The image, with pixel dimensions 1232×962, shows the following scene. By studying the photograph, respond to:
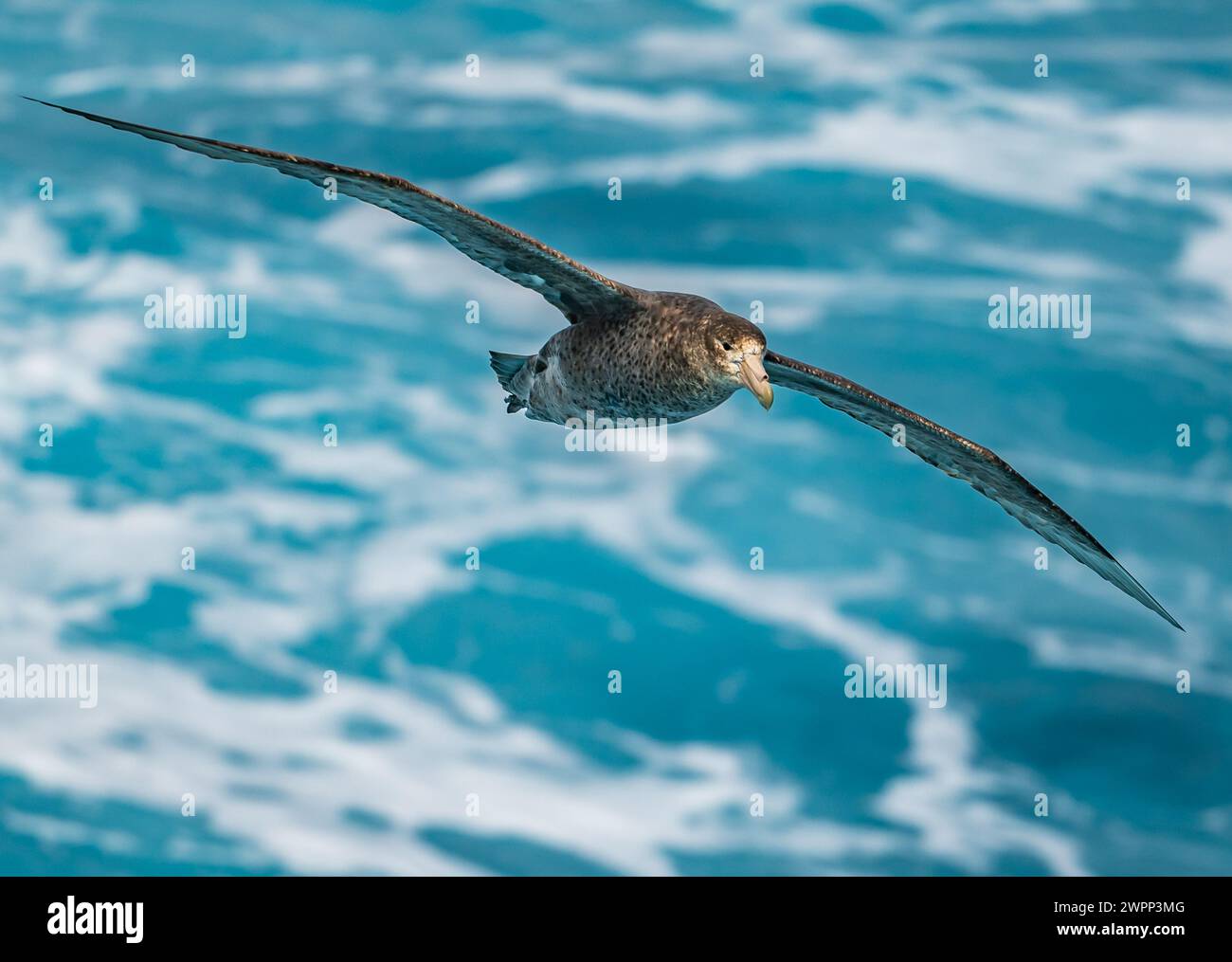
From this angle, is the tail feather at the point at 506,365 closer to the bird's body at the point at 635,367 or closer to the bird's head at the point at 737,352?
the bird's body at the point at 635,367

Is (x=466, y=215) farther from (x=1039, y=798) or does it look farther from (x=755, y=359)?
(x=1039, y=798)

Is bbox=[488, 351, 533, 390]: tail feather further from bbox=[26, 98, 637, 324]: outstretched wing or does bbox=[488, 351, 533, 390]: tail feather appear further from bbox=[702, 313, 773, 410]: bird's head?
bbox=[702, 313, 773, 410]: bird's head

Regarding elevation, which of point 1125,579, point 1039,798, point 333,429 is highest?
point 333,429

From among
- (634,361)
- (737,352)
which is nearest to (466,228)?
(634,361)

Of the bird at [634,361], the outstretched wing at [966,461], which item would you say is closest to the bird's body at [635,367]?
the bird at [634,361]

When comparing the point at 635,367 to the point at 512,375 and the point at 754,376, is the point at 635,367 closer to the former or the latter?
the point at 754,376

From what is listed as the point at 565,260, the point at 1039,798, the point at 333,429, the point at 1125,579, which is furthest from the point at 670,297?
the point at 1039,798

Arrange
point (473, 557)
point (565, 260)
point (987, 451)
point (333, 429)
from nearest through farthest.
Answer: point (565, 260)
point (987, 451)
point (473, 557)
point (333, 429)
